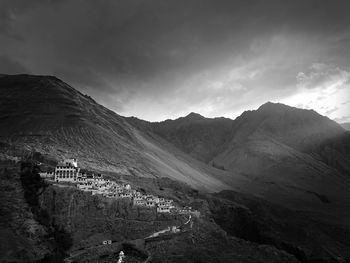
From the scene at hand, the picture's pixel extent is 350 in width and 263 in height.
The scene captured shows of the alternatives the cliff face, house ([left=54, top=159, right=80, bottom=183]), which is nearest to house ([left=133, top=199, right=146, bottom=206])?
house ([left=54, top=159, right=80, bottom=183])

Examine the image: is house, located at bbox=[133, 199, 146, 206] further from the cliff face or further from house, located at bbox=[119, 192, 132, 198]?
the cliff face

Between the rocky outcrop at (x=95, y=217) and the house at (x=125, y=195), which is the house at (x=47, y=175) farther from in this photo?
the house at (x=125, y=195)

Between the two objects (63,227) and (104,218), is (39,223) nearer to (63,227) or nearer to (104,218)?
(63,227)

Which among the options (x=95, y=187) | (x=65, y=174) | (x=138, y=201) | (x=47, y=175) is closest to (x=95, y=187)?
(x=95, y=187)

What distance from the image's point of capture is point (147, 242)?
85.2m

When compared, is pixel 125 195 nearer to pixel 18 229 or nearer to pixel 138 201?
pixel 138 201

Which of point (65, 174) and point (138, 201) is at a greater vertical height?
point (65, 174)

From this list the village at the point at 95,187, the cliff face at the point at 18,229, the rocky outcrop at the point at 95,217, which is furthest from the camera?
the village at the point at 95,187

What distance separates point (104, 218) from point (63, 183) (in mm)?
16199

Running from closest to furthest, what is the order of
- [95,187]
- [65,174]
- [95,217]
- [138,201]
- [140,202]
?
[95,217] → [95,187] → [65,174] → [138,201] → [140,202]

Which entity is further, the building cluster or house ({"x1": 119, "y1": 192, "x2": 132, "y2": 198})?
house ({"x1": 119, "y1": 192, "x2": 132, "y2": 198})

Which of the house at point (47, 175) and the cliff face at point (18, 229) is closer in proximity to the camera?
the cliff face at point (18, 229)

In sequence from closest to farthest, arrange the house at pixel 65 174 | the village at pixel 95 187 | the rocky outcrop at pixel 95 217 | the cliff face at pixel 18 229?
the cliff face at pixel 18 229
the rocky outcrop at pixel 95 217
the village at pixel 95 187
the house at pixel 65 174

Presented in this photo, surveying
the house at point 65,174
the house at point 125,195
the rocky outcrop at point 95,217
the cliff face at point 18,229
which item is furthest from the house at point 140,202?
the cliff face at point 18,229
